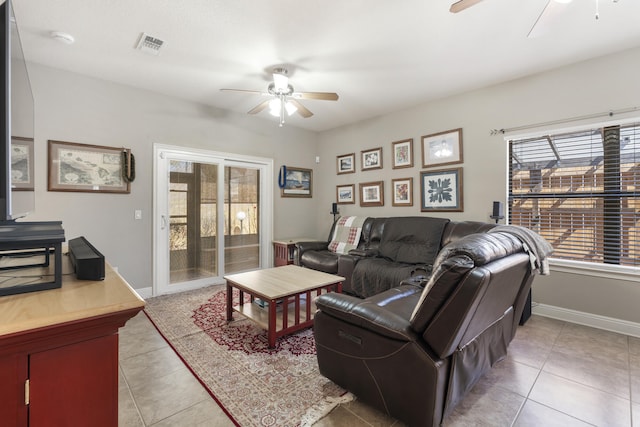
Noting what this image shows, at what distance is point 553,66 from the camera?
2.97m

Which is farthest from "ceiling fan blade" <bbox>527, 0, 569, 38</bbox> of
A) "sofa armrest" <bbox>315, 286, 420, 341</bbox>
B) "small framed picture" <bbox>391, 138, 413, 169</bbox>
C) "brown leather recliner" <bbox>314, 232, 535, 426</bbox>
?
"small framed picture" <bbox>391, 138, 413, 169</bbox>

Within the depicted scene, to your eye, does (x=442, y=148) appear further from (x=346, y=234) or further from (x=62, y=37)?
(x=62, y=37)

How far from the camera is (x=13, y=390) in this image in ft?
2.07

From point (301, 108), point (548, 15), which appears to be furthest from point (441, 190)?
point (548, 15)

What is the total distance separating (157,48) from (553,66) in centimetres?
392

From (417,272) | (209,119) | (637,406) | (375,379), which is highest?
(209,119)

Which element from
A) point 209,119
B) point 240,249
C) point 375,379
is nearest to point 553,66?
point 375,379

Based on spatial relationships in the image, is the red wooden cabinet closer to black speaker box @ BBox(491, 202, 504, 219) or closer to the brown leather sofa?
the brown leather sofa

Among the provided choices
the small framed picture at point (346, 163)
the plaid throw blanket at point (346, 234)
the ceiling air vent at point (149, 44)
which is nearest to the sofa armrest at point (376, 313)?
the plaid throw blanket at point (346, 234)

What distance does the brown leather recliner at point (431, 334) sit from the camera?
51.3 inches

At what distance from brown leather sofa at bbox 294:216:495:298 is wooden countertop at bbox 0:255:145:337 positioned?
2.72 m

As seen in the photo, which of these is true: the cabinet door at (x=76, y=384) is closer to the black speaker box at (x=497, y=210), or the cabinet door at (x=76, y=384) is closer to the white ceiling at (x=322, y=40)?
the white ceiling at (x=322, y=40)

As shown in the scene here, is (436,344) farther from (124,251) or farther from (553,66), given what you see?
(124,251)

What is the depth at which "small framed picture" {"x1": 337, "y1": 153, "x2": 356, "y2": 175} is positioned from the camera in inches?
194
